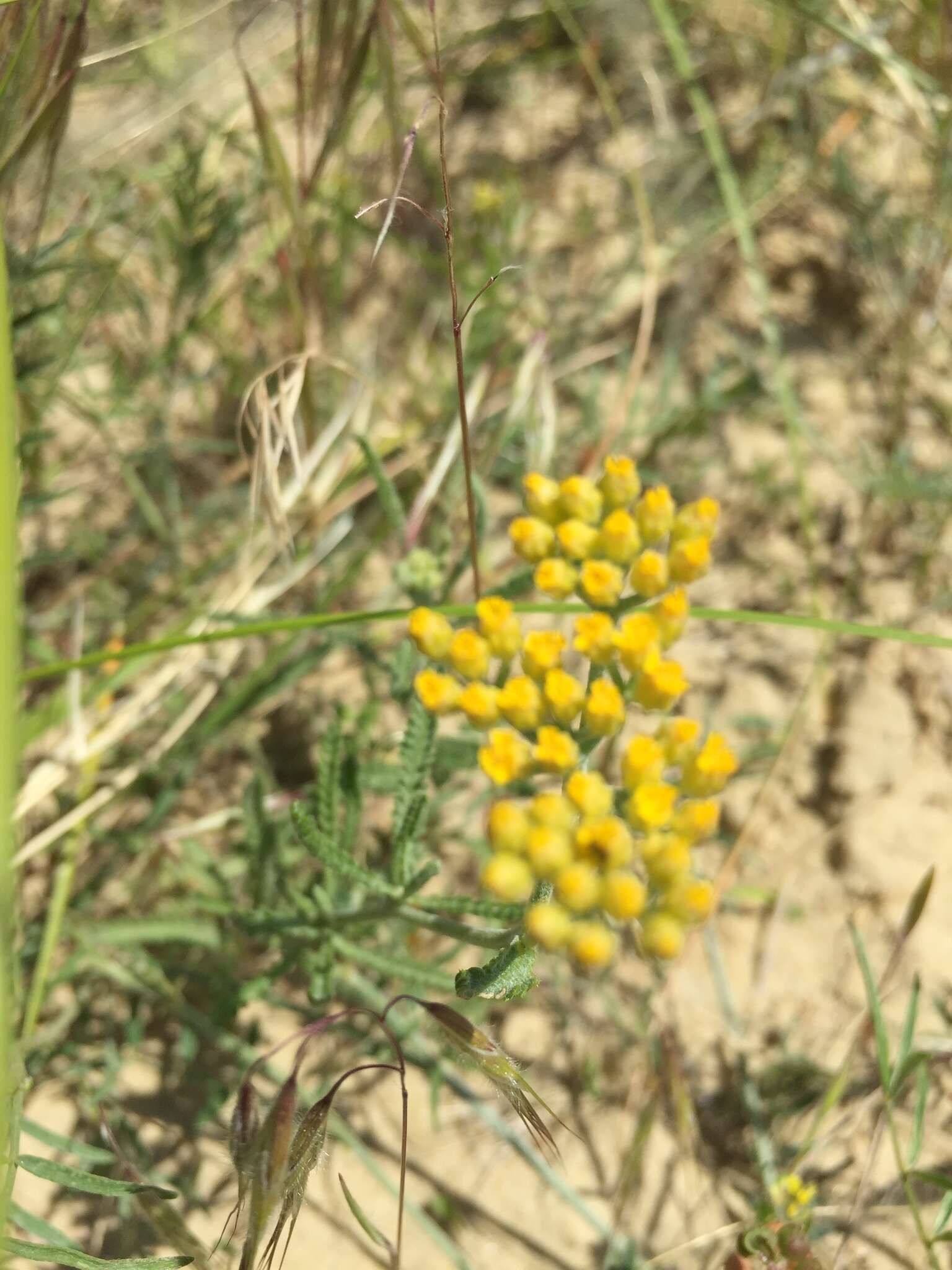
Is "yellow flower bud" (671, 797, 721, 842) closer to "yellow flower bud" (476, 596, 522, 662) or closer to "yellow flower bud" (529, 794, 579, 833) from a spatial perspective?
"yellow flower bud" (529, 794, 579, 833)

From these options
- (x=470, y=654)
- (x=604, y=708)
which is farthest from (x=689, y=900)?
(x=470, y=654)

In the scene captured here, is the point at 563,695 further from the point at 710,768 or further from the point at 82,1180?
the point at 82,1180

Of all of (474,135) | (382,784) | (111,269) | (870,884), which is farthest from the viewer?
(474,135)

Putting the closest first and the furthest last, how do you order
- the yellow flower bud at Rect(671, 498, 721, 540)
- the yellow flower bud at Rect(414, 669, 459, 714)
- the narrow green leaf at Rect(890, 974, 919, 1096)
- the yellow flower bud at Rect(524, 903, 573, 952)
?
the yellow flower bud at Rect(524, 903, 573, 952) → the yellow flower bud at Rect(414, 669, 459, 714) → the yellow flower bud at Rect(671, 498, 721, 540) → the narrow green leaf at Rect(890, 974, 919, 1096)

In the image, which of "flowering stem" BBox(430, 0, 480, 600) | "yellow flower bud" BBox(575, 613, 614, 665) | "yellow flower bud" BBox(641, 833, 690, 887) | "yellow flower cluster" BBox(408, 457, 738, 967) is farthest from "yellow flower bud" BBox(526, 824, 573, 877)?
"flowering stem" BBox(430, 0, 480, 600)

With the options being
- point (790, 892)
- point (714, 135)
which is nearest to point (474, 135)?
point (714, 135)

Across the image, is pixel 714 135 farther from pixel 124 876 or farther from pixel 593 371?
pixel 124 876
